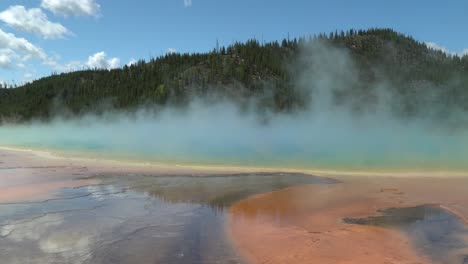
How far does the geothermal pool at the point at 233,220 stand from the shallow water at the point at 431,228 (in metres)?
0.02

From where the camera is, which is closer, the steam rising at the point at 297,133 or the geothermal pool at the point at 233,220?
the geothermal pool at the point at 233,220

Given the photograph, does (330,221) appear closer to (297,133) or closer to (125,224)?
(125,224)

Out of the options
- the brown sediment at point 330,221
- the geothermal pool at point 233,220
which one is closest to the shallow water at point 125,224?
the geothermal pool at point 233,220

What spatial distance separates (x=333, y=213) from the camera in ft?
30.0

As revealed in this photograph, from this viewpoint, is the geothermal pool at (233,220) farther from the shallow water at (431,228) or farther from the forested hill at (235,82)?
the forested hill at (235,82)

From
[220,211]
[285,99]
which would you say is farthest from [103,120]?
[220,211]

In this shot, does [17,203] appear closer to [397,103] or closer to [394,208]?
[394,208]

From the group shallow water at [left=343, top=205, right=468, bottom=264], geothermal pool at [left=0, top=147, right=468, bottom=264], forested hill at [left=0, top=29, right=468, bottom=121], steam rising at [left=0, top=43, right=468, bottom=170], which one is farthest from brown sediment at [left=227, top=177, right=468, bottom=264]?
forested hill at [left=0, top=29, right=468, bottom=121]

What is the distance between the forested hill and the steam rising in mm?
3121

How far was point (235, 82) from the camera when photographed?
93562 millimetres

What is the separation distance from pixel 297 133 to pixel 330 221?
3674 cm

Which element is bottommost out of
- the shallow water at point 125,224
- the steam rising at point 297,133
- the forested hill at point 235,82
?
the shallow water at point 125,224

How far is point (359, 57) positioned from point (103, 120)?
69951 mm

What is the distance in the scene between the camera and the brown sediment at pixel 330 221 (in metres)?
6.48
